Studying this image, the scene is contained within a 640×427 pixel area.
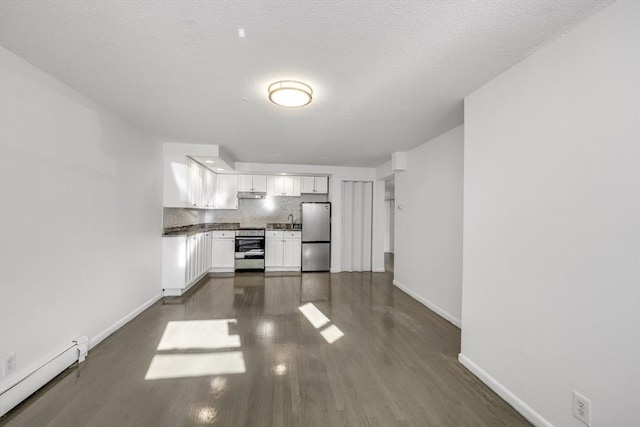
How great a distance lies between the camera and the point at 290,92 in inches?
82.1

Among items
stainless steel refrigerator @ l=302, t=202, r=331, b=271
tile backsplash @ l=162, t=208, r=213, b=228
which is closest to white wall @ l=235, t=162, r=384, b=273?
stainless steel refrigerator @ l=302, t=202, r=331, b=271

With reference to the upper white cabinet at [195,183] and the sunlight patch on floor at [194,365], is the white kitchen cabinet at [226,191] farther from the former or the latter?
the sunlight patch on floor at [194,365]

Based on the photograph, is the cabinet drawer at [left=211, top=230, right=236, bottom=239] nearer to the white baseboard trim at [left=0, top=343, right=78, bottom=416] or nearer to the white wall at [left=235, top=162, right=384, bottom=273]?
the white wall at [left=235, top=162, right=384, bottom=273]

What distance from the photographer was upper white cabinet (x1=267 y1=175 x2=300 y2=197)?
591cm

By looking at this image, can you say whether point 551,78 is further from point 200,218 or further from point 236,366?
point 200,218

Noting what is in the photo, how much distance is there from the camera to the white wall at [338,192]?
18.4 feet

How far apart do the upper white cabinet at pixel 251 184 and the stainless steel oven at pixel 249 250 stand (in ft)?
2.96

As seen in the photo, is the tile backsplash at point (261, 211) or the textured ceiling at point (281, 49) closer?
the textured ceiling at point (281, 49)

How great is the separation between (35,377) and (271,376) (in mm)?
1677

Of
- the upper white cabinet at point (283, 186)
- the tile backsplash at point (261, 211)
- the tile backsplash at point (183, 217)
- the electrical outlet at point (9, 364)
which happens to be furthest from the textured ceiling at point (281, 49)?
the tile backsplash at point (261, 211)

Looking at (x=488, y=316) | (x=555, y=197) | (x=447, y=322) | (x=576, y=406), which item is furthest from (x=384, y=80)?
(x=447, y=322)

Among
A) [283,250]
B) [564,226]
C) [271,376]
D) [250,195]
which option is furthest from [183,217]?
[564,226]

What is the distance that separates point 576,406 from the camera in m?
1.42

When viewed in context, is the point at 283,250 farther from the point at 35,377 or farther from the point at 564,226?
the point at 564,226
